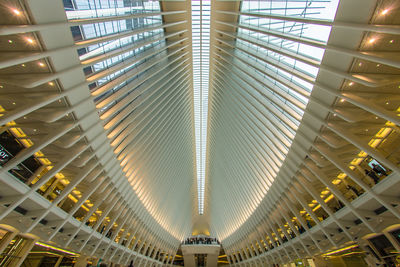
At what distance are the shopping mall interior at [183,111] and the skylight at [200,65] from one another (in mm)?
135

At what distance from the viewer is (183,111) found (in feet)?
72.2

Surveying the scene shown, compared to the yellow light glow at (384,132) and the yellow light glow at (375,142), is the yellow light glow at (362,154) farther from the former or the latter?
the yellow light glow at (384,132)

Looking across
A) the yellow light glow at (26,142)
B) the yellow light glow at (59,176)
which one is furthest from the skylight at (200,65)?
the yellow light glow at (59,176)

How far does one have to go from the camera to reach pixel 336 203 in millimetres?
12086

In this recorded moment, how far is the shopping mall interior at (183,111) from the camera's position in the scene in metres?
7.21

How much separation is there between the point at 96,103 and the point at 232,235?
2820 cm

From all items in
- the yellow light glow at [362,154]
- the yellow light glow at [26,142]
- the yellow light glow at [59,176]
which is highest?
the yellow light glow at [26,142]

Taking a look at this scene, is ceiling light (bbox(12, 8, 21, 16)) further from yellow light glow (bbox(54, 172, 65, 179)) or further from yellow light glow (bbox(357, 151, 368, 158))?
yellow light glow (bbox(357, 151, 368, 158))

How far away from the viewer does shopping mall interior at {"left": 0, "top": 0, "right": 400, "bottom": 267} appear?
7.21m

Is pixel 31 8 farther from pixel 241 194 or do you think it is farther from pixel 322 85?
pixel 241 194

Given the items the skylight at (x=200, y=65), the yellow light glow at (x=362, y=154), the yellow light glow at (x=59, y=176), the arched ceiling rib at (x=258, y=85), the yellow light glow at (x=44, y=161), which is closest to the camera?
the arched ceiling rib at (x=258, y=85)

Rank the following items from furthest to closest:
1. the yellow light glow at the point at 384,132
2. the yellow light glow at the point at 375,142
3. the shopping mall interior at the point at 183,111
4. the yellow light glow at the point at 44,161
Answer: the yellow light glow at the point at 44,161 → the yellow light glow at the point at 375,142 → the yellow light glow at the point at 384,132 → the shopping mall interior at the point at 183,111

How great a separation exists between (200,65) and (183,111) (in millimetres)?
4813

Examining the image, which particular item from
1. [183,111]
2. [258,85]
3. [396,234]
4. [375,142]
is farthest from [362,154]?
[183,111]
